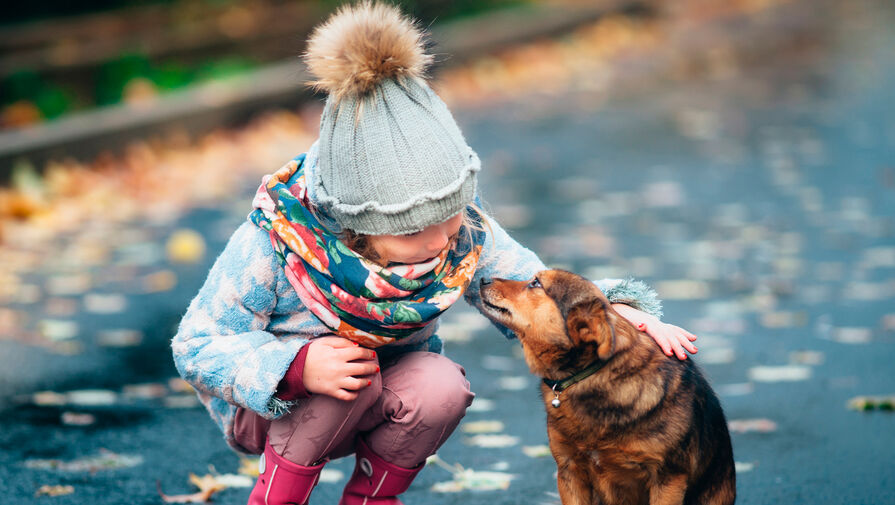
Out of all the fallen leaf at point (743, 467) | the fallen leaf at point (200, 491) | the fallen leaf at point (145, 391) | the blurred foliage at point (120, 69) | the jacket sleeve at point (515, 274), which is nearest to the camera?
the jacket sleeve at point (515, 274)

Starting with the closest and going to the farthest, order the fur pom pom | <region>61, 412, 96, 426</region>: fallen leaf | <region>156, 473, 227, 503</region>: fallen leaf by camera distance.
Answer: the fur pom pom
<region>156, 473, 227, 503</region>: fallen leaf
<region>61, 412, 96, 426</region>: fallen leaf

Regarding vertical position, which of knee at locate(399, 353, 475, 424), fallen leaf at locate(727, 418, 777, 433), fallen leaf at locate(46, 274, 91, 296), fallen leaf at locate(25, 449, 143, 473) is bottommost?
fallen leaf at locate(46, 274, 91, 296)

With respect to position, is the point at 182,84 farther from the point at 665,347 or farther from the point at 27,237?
the point at 665,347

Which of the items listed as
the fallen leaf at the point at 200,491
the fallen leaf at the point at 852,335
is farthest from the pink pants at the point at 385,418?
the fallen leaf at the point at 852,335

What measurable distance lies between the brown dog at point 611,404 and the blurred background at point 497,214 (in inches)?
22.7

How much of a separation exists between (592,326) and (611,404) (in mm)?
214

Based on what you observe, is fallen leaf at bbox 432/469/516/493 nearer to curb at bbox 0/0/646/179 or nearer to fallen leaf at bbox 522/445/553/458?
fallen leaf at bbox 522/445/553/458

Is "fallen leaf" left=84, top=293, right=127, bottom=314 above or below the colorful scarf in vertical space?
below

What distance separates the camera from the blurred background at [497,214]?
3711mm

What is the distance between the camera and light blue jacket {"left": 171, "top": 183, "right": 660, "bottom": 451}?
2621 millimetres

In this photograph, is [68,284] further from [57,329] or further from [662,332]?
[662,332]

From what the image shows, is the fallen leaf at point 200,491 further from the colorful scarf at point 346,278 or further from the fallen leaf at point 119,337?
the fallen leaf at point 119,337

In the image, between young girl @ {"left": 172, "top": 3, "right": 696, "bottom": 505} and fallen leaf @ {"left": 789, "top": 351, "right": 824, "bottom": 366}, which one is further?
fallen leaf @ {"left": 789, "top": 351, "right": 824, "bottom": 366}

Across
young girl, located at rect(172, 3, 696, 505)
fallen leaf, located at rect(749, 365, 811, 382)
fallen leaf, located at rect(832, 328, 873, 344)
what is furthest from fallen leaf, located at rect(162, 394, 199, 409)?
fallen leaf, located at rect(832, 328, 873, 344)
